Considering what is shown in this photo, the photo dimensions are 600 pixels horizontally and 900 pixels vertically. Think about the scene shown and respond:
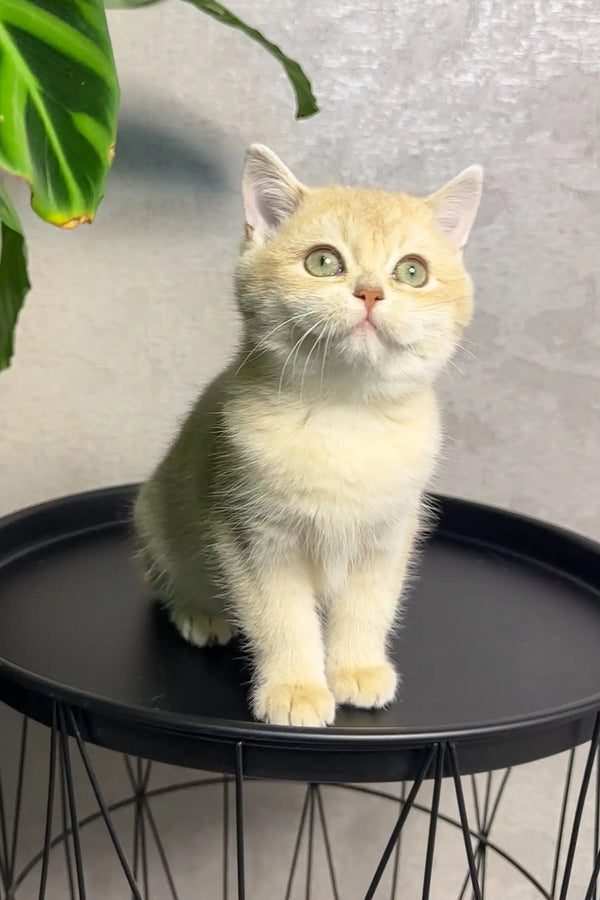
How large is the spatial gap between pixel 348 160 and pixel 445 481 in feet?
1.46

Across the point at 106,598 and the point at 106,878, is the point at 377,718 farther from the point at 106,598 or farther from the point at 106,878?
the point at 106,878

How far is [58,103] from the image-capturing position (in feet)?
1.64

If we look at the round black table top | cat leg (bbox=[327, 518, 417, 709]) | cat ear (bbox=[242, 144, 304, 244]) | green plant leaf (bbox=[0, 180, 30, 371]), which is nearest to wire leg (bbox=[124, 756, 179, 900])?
the round black table top

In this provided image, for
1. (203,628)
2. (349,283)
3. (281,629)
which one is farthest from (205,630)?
(349,283)

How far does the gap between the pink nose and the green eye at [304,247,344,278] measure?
41mm

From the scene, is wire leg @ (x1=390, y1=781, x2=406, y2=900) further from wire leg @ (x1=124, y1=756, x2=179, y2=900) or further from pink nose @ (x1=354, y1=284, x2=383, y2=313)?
pink nose @ (x1=354, y1=284, x2=383, y2=313)

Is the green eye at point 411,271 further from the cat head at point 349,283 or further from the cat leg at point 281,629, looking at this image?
the cat leg at point 281,629

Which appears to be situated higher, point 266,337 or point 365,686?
point 266,337

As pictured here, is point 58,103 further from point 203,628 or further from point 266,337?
point 203,628

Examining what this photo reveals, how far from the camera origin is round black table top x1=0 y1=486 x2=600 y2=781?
517 millimetres

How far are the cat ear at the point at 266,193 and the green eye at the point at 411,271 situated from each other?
0.11 m

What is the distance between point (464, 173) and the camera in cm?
67

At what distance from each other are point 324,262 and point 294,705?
0.33 meters

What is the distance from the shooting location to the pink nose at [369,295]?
56 centimetres
